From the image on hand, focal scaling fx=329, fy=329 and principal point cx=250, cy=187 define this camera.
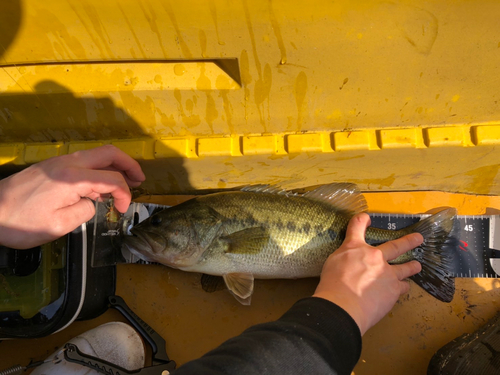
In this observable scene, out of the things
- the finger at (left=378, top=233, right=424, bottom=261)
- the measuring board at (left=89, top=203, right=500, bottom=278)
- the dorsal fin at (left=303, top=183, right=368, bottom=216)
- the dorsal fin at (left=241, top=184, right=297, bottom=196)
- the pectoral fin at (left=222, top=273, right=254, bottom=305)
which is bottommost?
the pectoral fin at (left=222, top=273, right=254, bottom=305)

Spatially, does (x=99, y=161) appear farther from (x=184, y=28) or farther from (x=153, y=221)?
(x=184, y=28)

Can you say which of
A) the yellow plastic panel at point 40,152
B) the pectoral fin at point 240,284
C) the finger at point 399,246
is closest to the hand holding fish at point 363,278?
the finger at point 399,246

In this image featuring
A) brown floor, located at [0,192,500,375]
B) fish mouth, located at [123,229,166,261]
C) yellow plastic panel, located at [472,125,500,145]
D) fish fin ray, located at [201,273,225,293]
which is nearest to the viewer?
yellow plastic panel, located at [472,125,500,145]

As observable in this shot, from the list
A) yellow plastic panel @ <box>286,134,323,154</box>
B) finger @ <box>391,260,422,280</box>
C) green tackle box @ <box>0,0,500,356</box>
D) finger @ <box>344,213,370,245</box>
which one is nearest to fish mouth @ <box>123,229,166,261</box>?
green tackle box @ <box>0,0,500,356</box>

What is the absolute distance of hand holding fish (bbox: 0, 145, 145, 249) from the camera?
5.16ft

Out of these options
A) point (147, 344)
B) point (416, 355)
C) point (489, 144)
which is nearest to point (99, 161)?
point (147, 344)

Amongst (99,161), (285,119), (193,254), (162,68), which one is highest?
(162,68)

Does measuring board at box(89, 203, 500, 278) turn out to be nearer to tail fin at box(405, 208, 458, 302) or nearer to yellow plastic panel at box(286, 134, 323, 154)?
tail fin at box(405, 208, 458, 302)

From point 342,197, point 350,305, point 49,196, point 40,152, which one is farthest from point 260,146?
point 40,152

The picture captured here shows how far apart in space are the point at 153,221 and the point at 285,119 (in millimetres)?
1046

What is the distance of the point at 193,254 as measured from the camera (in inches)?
82.2

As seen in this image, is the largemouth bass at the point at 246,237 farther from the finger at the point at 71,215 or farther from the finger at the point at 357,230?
the finger at the point at 71,215

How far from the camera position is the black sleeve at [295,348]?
114cm

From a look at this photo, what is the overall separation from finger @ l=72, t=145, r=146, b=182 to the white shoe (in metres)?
1.12
